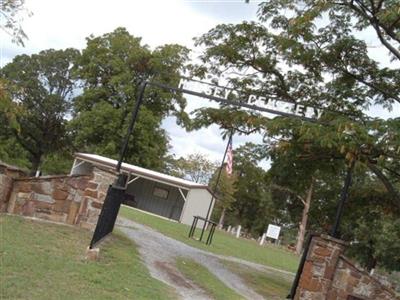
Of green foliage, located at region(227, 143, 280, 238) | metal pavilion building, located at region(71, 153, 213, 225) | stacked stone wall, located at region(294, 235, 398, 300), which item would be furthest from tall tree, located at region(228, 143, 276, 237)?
stacked stone wall, located at region(294, 235, 398, 300)

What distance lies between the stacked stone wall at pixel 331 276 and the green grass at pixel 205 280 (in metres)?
1.37

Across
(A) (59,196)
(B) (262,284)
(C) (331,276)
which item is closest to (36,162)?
(A) (59,196)

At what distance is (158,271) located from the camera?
952cm

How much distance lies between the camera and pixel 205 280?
9.95 meters

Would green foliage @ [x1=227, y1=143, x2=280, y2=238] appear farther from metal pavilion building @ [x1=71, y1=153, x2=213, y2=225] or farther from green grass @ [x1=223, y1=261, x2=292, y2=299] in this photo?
green grass @ [x1=223, y1=261, x2=292, y2=299]

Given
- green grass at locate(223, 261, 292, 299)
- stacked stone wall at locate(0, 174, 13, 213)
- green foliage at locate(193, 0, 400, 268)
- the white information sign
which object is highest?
green foliage at locate(193, 0, 400, 268)

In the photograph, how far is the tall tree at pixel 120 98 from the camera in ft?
128

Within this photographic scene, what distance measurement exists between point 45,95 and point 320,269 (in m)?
40.5

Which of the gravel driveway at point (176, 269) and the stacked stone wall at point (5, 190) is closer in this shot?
the gravel driveway at point (176, 269)

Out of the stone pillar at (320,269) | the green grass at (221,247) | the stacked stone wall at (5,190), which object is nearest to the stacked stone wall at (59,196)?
the stacked stone wall at (5,190)

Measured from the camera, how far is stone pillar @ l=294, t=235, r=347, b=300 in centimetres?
956

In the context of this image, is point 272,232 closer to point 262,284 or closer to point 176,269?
point 262,284

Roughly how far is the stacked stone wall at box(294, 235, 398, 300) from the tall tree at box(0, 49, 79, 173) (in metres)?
39.5

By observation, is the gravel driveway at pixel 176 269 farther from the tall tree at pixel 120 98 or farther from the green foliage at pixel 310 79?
the tall tree at pixel 120 98
